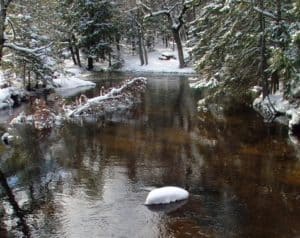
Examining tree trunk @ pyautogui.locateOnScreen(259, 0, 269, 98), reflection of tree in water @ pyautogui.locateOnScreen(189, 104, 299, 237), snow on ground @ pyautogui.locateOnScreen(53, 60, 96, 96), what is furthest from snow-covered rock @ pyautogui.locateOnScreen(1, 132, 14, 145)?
snow on ground @ pyautogui.locateOnScreen(53, 60, 96, 96)

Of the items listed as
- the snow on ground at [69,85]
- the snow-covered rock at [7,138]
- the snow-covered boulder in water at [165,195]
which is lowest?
the snow-covered boulder in water at [165,195]

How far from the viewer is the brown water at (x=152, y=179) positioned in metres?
9.46

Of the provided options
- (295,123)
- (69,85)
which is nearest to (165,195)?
(295,123)

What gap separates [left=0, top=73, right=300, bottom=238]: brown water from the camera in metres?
9.46

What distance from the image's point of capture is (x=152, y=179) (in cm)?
1236

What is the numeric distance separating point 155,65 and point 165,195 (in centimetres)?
3928

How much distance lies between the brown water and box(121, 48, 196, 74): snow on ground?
26.2m

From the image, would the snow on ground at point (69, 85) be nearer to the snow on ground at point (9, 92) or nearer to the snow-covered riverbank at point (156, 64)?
the snow on ground at point (9, 92)

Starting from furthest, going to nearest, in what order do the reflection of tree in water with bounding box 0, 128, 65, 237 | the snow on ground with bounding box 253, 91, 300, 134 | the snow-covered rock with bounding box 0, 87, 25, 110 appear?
the snow-covered rock with bounding box 0, 87, 25, 110 → the snow on ground with bounding box 253, 91, 300, 134 → the reflection of tree in water with bounding box 0, 128, 65, 237

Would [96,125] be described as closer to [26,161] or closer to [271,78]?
[26,161]

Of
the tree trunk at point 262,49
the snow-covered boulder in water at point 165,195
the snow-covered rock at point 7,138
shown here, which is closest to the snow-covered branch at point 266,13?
the tree trunk at point 262,49

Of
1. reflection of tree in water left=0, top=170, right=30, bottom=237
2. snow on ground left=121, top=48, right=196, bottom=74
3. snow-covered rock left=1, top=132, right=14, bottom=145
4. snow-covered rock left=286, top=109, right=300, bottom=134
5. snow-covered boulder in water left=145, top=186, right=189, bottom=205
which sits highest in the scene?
snow on ground left=121, top=48, right=196, bottom=74

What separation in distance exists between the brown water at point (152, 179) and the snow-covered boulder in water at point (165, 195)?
226 millimetres

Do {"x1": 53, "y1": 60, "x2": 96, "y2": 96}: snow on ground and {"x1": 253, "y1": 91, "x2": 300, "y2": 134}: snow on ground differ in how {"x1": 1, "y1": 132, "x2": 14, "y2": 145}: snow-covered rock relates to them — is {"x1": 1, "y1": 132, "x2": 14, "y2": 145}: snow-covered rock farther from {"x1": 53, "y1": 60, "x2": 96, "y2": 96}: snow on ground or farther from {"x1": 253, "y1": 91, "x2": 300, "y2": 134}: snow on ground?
{"x1": 53, "y1": 60, "x2": 96, "y2": 96}: snow on ground
